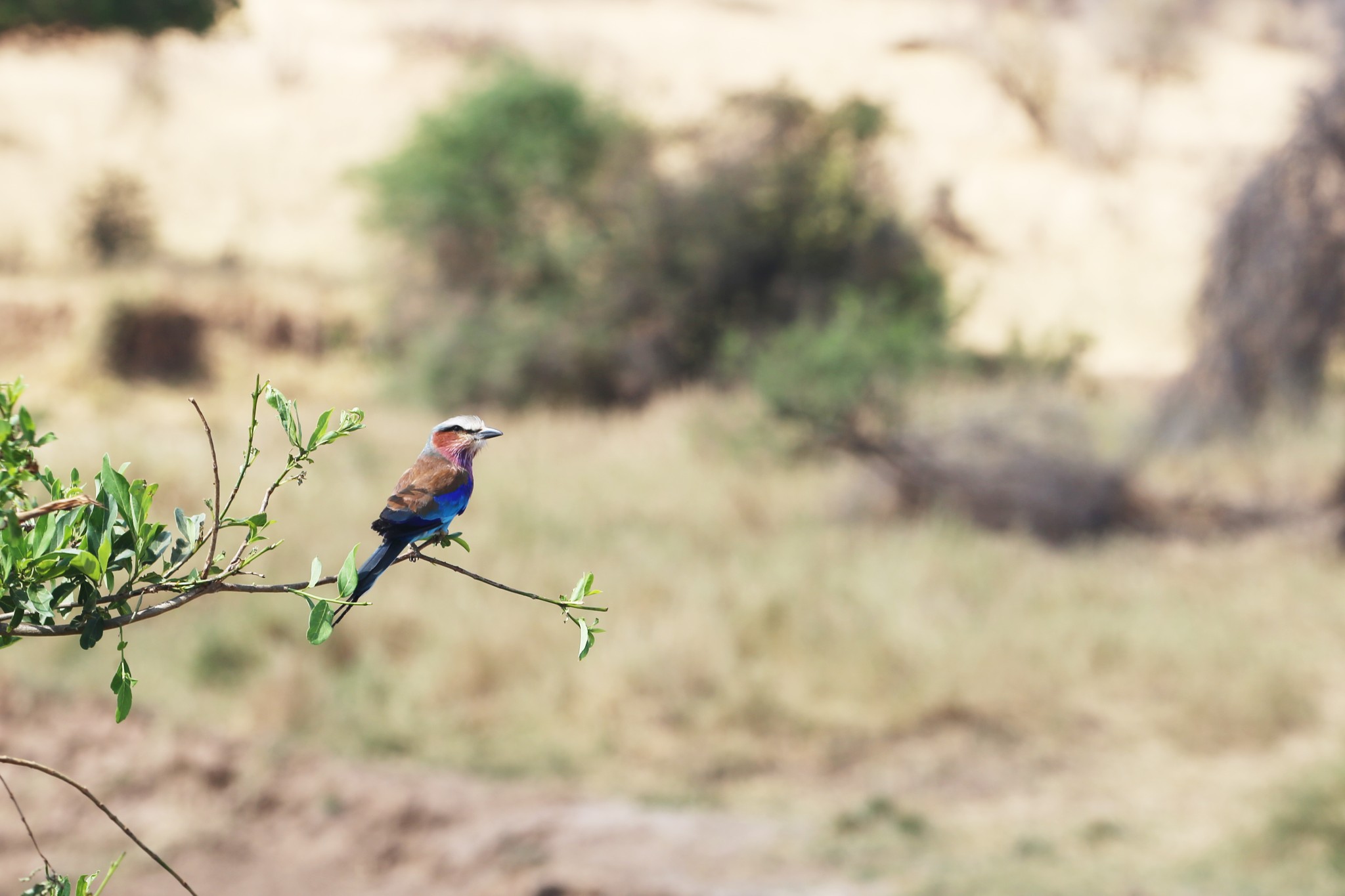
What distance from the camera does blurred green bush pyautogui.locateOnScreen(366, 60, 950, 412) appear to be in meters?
17.3

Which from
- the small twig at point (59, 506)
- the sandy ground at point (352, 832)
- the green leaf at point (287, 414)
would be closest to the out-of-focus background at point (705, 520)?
the sandy ground at point (352, 832)

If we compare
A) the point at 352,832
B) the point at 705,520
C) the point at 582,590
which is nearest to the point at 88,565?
the point at 582,590

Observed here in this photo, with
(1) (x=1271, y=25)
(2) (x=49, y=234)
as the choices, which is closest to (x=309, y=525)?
(2) (x=49, y=234)

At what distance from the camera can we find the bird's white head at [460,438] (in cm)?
98

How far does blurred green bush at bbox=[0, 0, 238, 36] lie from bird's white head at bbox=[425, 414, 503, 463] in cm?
1360

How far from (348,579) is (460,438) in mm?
137

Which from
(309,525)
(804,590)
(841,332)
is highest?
(841,332)

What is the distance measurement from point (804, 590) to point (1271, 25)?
1606 inches

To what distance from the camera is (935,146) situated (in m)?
34.7

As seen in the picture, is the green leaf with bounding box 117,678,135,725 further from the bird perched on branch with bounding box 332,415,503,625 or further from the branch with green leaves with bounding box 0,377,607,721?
the bird perched on branch with bounding box 332,415,503,625

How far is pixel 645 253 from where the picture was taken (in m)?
17.4

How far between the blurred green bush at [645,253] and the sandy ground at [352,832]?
9689 millimetres

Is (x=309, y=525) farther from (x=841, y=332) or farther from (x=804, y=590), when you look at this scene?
(x=841, y=332)

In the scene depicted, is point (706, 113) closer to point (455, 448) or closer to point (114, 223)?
point (114, 223)
